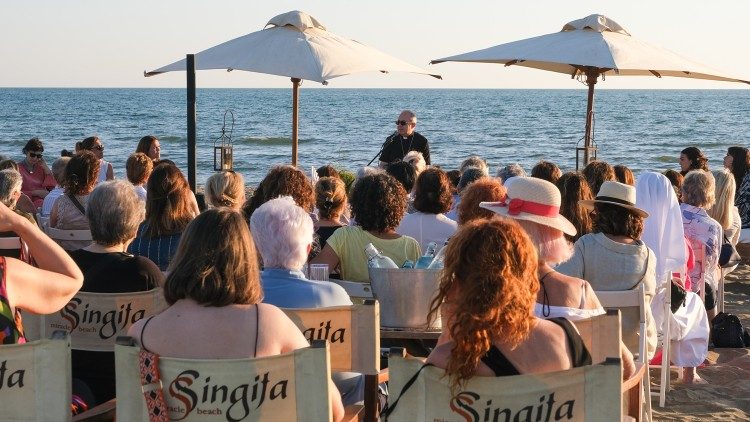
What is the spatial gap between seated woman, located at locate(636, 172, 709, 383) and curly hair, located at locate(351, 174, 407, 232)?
1.55 metres

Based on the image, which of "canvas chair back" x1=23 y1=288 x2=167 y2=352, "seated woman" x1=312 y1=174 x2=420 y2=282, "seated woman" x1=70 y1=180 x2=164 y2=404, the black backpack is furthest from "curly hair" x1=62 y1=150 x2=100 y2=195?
the black backpack

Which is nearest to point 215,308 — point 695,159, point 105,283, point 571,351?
point 571,351

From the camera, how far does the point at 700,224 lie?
634cm

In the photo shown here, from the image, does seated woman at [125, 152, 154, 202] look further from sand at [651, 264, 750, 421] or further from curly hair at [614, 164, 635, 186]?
sand at [651, 264, 750, 421]

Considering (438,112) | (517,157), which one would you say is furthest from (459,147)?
(438,112)

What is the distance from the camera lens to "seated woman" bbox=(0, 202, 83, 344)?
299cm

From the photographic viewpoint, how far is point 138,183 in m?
6.90

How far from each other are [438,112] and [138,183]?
69.6 metres

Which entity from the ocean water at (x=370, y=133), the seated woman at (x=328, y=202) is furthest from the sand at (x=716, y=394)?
the ocean water at (x=370, y=133)

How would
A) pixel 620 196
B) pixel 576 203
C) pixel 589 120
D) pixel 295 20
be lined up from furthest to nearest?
pixel 589 120, pixel 295 20, pixel 576 203, pixel 620 196

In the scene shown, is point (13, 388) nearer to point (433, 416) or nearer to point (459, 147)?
point (433, 416)

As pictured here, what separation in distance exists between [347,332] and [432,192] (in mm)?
2324

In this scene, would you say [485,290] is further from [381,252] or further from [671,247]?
[671,247]

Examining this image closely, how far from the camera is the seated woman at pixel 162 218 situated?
495cm
